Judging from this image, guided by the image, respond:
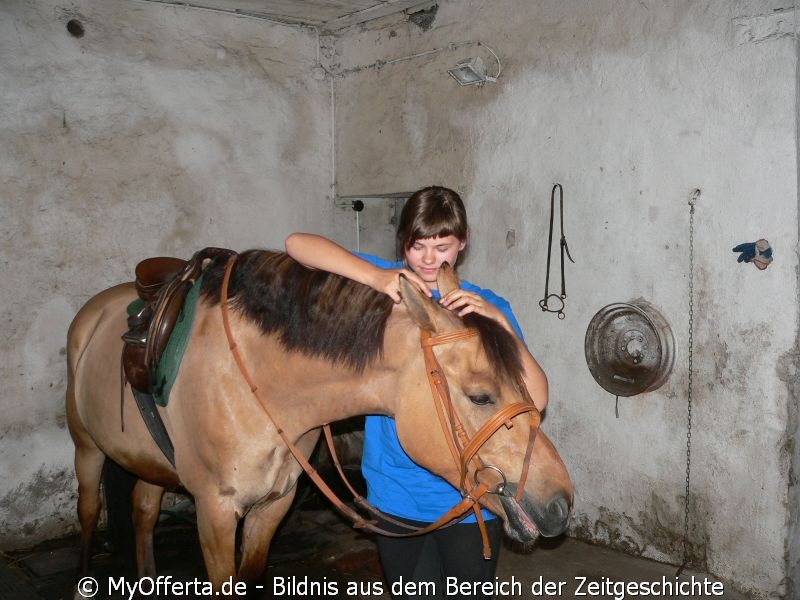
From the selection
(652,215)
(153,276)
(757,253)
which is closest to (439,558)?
(153,276)

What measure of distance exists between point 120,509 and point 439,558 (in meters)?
2.14

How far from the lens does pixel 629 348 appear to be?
3.52 metres

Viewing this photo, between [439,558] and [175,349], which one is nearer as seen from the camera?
[439,558]

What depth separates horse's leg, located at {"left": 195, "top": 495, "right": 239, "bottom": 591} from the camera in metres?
2.17

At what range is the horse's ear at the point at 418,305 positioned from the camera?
158cm

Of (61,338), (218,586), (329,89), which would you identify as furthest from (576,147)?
(61,338)

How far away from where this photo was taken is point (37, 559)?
3711 millimetres

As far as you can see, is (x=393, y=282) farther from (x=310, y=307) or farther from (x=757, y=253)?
(x=757, y=253)

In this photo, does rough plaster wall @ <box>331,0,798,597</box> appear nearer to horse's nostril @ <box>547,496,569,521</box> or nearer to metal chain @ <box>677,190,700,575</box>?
metal chain @ <box>677,190,700,575</box>

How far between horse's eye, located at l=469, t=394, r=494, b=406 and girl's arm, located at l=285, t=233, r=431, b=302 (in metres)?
0.30

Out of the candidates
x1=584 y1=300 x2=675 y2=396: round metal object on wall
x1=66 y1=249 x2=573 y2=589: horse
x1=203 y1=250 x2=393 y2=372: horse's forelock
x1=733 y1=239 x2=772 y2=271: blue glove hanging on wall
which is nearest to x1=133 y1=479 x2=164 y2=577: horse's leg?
x1=66 y1=249 x2=573 y2=589: horse

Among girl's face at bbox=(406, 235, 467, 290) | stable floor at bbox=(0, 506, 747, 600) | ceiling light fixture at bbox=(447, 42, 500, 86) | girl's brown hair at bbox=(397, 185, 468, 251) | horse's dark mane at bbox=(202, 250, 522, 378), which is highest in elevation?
ceiling light fixture at bbox=(447, 42, 500, 86)

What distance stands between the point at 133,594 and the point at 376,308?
241cm

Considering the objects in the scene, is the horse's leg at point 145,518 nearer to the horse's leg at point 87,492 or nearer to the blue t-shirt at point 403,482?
the horse's leg at point 87,492
